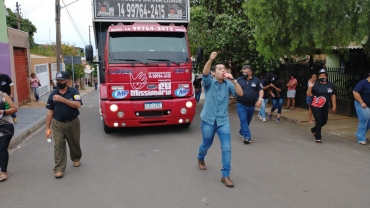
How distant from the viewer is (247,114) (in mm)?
6816

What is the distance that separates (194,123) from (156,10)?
3.37m

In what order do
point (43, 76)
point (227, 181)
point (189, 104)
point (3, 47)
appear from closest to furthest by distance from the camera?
point (227, 181) < point (189, 104) < point (3, 47) < point (43, 76)

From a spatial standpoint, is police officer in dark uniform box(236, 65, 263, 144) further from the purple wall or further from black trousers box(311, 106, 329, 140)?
the purple wall

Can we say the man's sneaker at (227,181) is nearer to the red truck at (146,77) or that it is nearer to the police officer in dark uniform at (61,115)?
the police officer in dark uniform at (61,115)

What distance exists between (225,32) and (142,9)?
5.20m

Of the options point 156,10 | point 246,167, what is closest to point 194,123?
point 156,10

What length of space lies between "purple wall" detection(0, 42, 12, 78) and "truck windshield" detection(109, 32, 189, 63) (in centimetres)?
682

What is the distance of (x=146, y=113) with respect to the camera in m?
7.31

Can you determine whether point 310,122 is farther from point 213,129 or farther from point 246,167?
point 213,129

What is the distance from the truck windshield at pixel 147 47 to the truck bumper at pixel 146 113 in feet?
3.20

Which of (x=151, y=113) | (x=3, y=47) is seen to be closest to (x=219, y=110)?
(x=151, y=113)

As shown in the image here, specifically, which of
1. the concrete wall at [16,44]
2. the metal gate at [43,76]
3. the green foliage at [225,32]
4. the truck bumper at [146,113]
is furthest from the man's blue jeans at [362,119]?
the metal gate at [43,76]

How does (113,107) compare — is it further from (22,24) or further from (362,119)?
(22,24)

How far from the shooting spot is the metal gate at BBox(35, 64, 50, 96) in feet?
73.5
